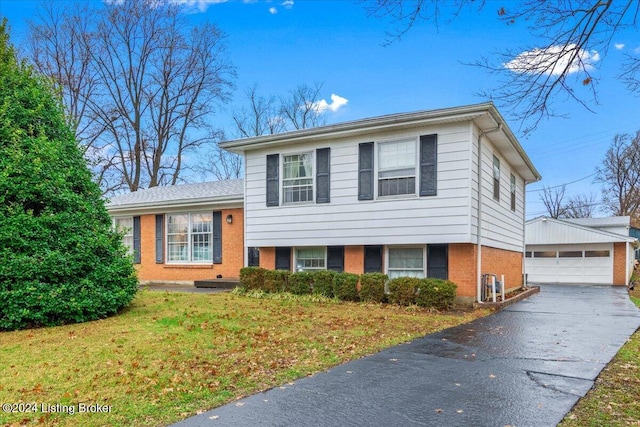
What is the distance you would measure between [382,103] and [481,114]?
6385 mm

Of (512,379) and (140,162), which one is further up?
(140,162)

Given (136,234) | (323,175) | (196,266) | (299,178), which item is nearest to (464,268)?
(323,175)

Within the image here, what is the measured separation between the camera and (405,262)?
11023 millimetres

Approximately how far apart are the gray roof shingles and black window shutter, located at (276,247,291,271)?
8.85ft

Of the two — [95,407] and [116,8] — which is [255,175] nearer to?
[95,407]

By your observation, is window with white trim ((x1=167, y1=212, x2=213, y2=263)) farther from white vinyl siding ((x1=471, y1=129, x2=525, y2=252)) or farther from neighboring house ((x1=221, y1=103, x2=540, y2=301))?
white vinyl siding ((x1=471, y1=129, x2=525, y2=252))

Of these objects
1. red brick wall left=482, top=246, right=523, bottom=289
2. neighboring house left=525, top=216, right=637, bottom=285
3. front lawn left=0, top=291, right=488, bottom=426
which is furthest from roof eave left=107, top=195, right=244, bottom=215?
neighboring house left=525, top=216, right=637, bottom=285

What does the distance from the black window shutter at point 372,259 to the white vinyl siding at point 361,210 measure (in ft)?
1.03

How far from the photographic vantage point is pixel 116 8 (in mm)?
27047

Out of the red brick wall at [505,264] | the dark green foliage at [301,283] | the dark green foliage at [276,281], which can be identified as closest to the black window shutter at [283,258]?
the dark green foliage at [276,281]

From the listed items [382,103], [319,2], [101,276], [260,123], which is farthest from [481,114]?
[260,123]

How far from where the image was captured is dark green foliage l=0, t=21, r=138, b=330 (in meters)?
7.18

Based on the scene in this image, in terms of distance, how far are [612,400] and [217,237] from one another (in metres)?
12.8

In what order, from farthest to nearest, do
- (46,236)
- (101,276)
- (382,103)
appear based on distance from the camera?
(382,103)
(101,276)
(46,236)
